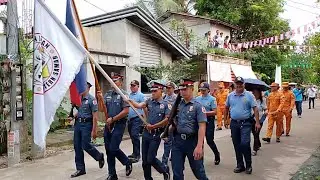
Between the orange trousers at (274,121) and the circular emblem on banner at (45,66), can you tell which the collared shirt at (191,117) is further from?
the orange trousers at (274,121)

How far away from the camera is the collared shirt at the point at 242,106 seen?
706cm

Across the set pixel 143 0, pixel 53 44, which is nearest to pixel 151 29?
pixel 53 44

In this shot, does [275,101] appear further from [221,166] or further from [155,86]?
[155,86]

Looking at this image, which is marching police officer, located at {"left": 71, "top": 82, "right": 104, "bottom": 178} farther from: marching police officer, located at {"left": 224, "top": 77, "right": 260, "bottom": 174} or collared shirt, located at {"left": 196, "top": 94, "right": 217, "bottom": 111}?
marching police officer, located at {"left": 224, "top": 77, "right": 260, "bottom": 174}

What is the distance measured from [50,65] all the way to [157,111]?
253cm

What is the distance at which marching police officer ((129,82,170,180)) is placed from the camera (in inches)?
229

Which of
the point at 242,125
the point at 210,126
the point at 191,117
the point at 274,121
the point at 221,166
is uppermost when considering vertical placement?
the point at 191,117

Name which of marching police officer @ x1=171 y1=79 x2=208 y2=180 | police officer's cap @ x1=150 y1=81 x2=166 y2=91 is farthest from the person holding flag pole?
marching police officer @ x1=171 y1=79 x2=208 y2=180

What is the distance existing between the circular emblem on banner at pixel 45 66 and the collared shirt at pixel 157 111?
205cm

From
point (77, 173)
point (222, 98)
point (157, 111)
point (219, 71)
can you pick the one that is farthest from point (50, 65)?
point (219, 71)

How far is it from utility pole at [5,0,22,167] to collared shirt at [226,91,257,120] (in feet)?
15.1

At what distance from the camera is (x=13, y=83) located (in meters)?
8.40

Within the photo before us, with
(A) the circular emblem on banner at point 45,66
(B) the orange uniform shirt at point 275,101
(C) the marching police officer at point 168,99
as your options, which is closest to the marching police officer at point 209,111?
(C) the marching police officer at point 168,99

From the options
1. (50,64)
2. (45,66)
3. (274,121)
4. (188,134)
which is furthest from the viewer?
(274,121)
